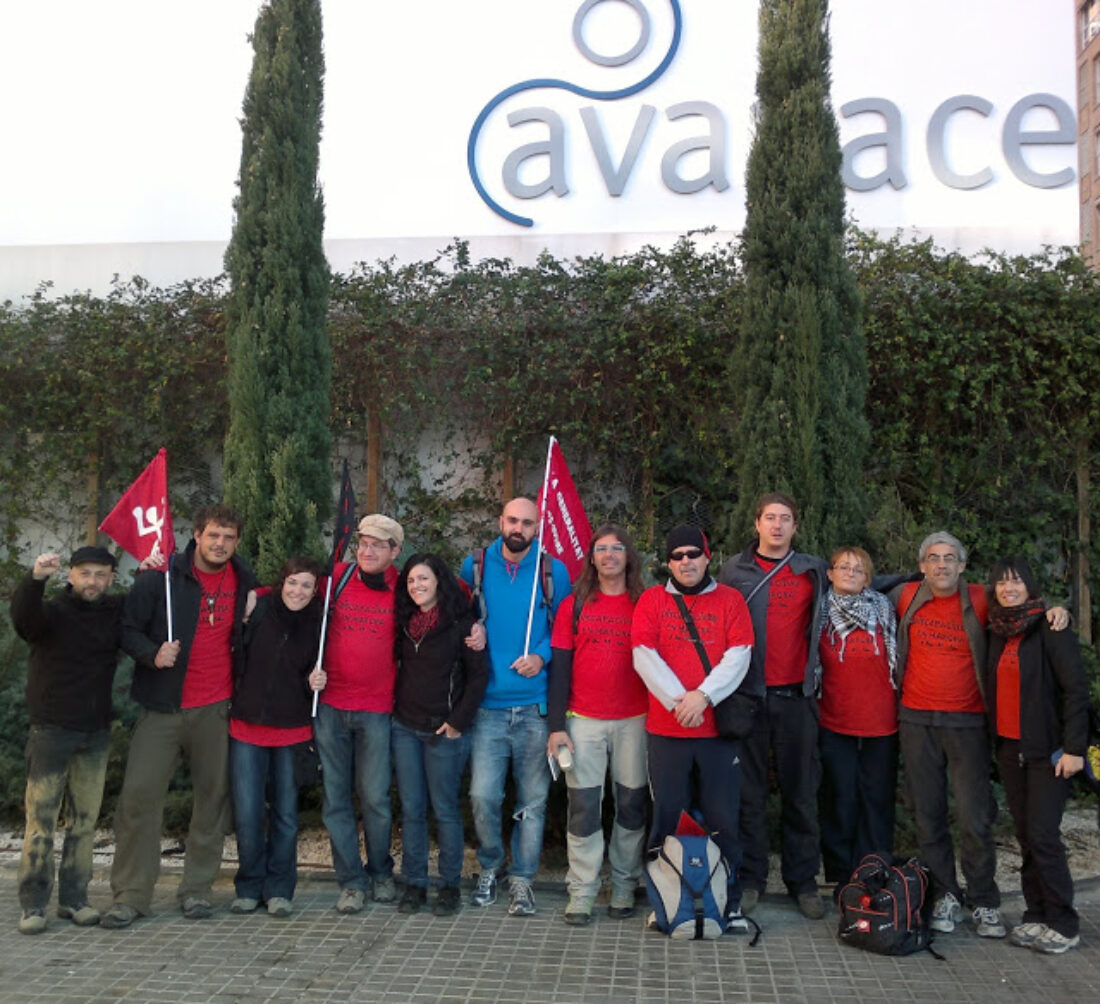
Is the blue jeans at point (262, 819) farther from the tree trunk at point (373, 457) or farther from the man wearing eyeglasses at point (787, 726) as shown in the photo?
the tree trunk at point (373, 457)

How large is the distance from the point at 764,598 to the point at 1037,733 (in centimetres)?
136

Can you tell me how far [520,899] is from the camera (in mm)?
4730

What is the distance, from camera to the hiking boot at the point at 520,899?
15.5ft

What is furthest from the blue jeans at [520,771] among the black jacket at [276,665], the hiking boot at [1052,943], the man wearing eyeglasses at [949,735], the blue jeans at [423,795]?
the hiking boot at [1052,943]

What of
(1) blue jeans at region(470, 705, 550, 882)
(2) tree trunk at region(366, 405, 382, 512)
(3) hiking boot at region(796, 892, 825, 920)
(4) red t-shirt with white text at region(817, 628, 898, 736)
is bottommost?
(3) hiking boot at region(796, 892, 825, 920)

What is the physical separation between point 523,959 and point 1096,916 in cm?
291

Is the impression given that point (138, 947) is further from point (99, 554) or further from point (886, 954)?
point (886, 954)

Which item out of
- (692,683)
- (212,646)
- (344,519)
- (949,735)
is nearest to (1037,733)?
(949,735)

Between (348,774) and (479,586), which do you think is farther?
(479,586)

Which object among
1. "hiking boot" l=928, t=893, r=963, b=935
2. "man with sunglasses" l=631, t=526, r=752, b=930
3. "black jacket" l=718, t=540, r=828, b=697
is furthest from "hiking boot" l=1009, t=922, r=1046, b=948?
"black jacket" l=718, t=540, r=828, b=697

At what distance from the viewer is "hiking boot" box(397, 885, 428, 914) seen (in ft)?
15.6

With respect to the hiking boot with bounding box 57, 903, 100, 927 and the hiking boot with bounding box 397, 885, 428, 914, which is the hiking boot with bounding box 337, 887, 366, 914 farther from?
the hiking boot with bounding box 57, 903, 100, 927

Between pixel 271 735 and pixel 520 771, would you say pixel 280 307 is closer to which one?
pixel 271 735

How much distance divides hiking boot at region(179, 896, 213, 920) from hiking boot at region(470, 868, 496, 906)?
1300mm
